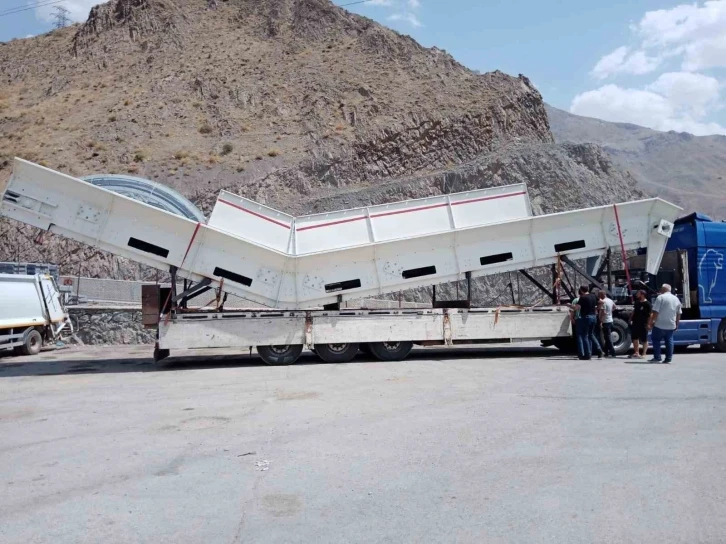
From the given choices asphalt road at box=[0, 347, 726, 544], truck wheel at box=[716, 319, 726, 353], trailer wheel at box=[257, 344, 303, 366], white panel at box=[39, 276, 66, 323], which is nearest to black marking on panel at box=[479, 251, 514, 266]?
asphalt road at box=[0, 347, 726, 544]

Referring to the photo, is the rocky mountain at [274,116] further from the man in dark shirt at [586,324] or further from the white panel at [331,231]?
the man in dark shirt at [586,324]

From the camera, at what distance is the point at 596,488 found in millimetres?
5586

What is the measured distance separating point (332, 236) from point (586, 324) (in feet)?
20.0

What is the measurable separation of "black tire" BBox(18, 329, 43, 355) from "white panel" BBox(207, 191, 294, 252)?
26.1 feet

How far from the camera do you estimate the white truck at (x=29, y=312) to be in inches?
693

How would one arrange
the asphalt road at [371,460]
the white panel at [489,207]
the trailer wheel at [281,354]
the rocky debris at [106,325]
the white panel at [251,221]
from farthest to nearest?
the rocky debris at [106,325] → the white panel at [489,207] → the trailer wheel at [281,354] → the white panel at [251,221] → the asphalt road at [371,460]

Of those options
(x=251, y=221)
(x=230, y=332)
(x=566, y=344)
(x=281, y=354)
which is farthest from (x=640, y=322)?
(x=230, y=332)

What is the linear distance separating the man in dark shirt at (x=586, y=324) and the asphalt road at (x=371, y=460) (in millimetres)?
2581

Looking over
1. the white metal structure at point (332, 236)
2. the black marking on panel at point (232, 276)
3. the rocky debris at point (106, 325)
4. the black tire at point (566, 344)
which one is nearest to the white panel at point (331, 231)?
the white metal structure at point (332, 236)

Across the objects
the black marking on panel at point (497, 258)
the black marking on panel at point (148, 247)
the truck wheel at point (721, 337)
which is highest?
the black marking on panel at point (148, 247)

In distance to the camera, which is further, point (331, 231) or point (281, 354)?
point (331, 231)

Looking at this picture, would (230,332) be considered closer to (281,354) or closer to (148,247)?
(281,354)

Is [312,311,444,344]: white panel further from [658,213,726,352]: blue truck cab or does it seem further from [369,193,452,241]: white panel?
[658,213,726,352]: blue truck cab

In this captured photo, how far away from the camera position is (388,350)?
14.9m
